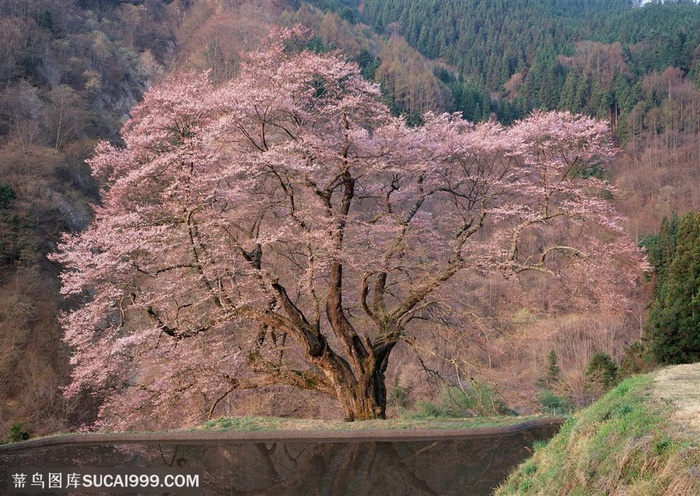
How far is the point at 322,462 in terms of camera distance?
19.9ft

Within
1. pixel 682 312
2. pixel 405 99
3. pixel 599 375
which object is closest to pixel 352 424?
pixel 682 312

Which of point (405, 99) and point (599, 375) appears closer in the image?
point (599, 375)

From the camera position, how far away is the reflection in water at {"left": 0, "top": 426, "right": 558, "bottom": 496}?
533 cm

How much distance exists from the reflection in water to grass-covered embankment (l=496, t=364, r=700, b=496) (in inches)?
29.3

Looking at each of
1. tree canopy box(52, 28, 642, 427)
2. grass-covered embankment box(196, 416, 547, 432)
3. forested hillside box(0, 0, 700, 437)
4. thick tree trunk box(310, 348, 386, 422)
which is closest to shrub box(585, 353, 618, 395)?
forested hillside box(0, 0, 700, 437)

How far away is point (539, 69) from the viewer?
7262 centimetres

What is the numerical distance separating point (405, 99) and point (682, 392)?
1977 inches

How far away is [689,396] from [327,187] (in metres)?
5.67

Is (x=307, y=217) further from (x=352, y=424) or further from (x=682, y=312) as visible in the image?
(x=682, y=312)

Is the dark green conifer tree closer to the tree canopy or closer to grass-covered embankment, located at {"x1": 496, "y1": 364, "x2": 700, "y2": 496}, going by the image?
the tree canopy

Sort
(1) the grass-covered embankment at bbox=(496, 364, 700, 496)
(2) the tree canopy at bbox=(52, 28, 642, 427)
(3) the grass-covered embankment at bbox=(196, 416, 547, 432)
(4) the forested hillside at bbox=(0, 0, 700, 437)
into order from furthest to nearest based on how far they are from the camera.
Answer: (4) the forested hillside at bbox=(0, 0, 700, 437), (2) the tree canopy at bbox=(52, 28, 642, 427), (3) the grass-covered embankment at bbox=(196, 416, 547, 432), (1) the grass-covered embankment at bbox=(496, 364, 700, 496)

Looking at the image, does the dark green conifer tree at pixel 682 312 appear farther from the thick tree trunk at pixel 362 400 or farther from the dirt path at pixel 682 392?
the thick tree trunk at pixel 362 400

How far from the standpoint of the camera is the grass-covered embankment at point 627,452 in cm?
341

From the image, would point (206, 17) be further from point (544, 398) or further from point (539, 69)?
point (544, 398)
